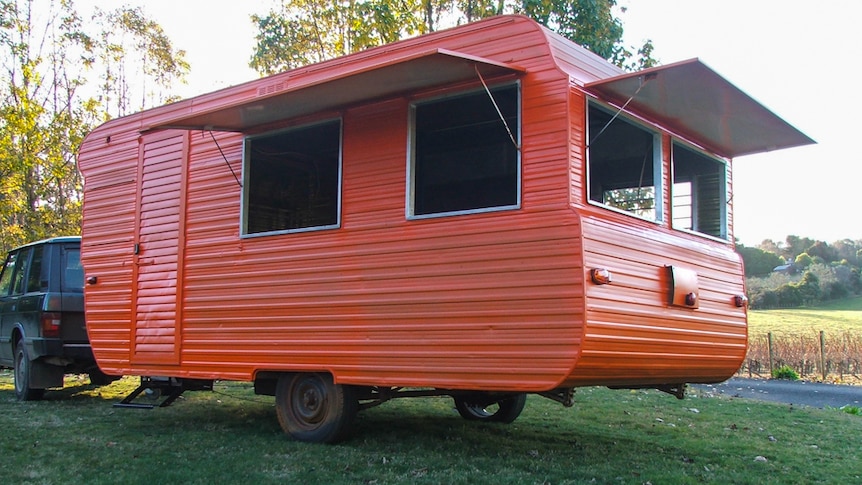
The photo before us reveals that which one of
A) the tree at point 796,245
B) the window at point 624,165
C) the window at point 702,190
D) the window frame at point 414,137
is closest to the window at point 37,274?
the window frame at point 414,137

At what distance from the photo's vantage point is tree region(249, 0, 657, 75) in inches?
527

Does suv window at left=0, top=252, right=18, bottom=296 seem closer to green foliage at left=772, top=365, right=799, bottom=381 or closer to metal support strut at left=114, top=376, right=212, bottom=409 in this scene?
metal support strut at left=114, top=376, right=212, bottom=409

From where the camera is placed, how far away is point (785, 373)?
16547 millimetres

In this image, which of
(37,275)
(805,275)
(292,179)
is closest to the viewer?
(292,179)

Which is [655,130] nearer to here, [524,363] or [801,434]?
[524,363]

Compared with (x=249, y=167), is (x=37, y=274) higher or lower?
lower

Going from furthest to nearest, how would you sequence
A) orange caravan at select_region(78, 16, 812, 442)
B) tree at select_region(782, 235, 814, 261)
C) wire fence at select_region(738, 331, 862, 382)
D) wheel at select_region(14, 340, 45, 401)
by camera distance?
tree at select_region(782, 235, 814, 261) < wire fence at select_region(738, 331, 862, 382) < wheel at select_region(14, 340, 45, 401) < orange caravan at select_region(78, 16, 812, 442)

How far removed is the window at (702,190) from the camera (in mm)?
7337

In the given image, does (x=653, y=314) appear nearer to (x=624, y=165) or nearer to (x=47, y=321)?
(x=624, y=165)

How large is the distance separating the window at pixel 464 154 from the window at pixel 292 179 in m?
0.82

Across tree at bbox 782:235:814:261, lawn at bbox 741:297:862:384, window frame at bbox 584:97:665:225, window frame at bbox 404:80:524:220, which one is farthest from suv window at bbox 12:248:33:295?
tree at bbox 782:235:814:261

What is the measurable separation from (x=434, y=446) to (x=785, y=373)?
12529 mm

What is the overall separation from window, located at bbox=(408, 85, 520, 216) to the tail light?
4937 mm

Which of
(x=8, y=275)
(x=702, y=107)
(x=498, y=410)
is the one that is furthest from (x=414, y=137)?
(x=8, y=275)
